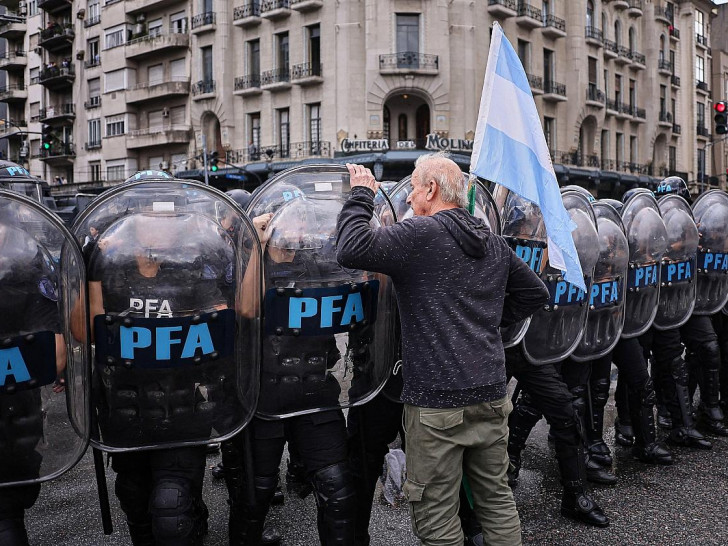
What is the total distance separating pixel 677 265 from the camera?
4902 mm

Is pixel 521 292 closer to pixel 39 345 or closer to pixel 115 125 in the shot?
pixel 39 345

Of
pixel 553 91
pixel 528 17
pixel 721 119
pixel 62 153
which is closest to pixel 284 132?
pixel 528 17

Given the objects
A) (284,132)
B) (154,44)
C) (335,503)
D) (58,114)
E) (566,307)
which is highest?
(154,44)

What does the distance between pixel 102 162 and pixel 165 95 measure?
6.63 m

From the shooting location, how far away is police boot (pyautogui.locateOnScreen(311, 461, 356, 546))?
2.85m

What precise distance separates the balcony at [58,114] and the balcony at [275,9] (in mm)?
16089

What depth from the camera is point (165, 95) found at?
32.7 metres

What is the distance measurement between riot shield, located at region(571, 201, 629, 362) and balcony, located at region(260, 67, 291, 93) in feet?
84.7

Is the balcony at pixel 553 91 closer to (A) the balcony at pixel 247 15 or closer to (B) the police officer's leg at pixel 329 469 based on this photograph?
(A) the balcony at pixel 247 15

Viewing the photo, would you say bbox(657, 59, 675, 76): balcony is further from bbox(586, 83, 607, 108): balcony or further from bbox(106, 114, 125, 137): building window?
bbox(106, 114, 125, 137): building window

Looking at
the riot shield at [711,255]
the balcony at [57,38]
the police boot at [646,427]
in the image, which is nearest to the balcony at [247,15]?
the balcony at [57,38]

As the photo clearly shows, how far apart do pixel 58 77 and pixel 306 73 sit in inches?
748

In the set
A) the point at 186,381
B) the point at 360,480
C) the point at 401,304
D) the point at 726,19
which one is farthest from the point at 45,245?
the point at 726,19

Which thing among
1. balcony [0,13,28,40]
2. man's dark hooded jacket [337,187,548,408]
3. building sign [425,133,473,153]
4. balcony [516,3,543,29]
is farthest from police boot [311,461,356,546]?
balcony [0,13,28,40]
